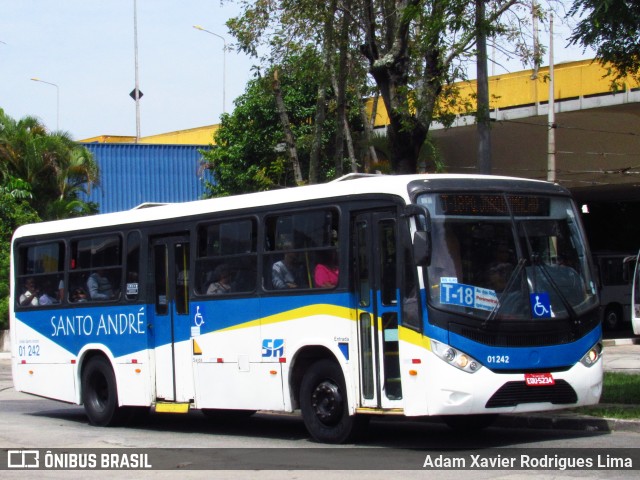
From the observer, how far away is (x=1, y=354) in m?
32.8

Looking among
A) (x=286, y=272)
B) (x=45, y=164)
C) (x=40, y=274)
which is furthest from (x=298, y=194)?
(x=45, y=164)

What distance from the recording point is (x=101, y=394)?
1511cm

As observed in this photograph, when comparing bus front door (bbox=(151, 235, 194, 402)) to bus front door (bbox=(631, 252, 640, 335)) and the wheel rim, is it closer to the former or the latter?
the wheel rim

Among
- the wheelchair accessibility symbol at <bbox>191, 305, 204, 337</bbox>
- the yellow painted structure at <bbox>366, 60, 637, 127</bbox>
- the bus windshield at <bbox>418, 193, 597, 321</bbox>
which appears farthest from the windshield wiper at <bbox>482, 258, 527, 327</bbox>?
the yellow painted structure at <bbox>366, 60, 637, 127</bbox>

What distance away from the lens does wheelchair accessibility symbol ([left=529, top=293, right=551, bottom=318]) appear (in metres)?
10.8

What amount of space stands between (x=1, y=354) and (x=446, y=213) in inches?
984

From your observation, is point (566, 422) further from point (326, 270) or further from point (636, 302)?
point (636, 302)

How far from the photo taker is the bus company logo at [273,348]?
39.7 ft

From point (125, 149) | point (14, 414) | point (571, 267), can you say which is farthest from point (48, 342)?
point (125, 149)

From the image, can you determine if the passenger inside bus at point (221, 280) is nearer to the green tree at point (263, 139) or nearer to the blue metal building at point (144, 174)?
the green tree at point (263, 139)

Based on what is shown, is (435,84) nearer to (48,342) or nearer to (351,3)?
(351,3)

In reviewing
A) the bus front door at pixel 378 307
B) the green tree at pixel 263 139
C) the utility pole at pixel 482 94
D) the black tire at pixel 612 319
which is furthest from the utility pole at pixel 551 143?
the bus front door at pixel 378 307

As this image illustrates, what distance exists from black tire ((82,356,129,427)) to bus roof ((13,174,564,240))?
2.03m

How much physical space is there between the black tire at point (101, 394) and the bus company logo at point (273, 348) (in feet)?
10.7
